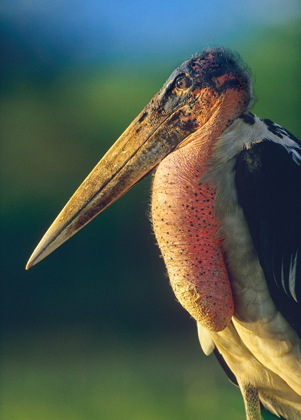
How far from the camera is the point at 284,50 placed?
3.63m

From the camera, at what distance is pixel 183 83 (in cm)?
178

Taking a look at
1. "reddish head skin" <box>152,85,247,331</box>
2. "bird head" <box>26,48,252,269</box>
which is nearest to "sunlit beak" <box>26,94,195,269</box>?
"bird head" <box>26,48,252,269</box>

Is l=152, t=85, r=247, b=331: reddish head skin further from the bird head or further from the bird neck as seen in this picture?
the bird head

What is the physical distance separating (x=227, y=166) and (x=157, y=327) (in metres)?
2.42

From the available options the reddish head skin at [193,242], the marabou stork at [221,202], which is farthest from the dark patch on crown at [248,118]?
the reddish head skin at [193,242]

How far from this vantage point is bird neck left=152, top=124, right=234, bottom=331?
5.54 ft

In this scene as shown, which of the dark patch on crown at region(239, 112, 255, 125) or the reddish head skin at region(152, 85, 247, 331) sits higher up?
the dark patch on crown at region(239, 112, 255, 125)

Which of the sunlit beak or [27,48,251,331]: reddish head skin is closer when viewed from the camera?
[27,48,251,331]: reddish head skin

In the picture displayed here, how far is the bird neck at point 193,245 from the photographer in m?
1.69

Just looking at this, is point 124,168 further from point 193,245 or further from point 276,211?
point 276,211

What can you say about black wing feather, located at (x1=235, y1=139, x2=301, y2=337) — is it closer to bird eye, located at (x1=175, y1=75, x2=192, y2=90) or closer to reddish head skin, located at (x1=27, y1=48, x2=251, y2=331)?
reddish head skin, located at (x1=27, y1=48, x2=251, y2=331)

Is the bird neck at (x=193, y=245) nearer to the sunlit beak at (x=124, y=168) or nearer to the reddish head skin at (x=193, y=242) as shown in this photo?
the reddish head skin at (x=193, y=242)

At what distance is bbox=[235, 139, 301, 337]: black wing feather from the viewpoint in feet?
5.46

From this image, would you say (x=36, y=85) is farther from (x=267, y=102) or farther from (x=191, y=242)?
(x=191, y=242)
